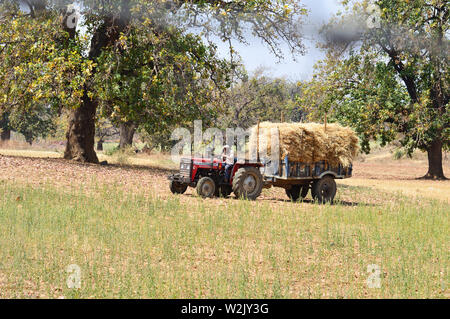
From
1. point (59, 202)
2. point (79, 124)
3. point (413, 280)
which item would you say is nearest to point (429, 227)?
point (413, 280)

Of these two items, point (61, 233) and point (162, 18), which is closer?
point (61, 233)

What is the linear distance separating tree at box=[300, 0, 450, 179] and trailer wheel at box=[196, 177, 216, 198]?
57.9ft

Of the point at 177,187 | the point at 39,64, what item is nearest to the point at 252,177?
the point at 177,187

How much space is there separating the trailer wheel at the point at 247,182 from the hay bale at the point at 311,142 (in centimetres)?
84

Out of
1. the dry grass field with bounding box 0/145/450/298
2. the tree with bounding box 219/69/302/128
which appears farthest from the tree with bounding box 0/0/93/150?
the tree with bounding box 219/69/302/128

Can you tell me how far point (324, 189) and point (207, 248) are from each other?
8.54 meters

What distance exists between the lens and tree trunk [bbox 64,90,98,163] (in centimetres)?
2502

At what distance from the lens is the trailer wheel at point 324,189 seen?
54.3ft

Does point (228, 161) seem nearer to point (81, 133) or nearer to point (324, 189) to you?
point (324, 189)

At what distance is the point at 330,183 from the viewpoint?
659 inches

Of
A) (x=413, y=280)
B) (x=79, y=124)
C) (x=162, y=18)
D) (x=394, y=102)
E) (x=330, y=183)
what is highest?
(x=162, y=18)

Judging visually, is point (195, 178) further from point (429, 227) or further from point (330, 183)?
point (429, 227)
